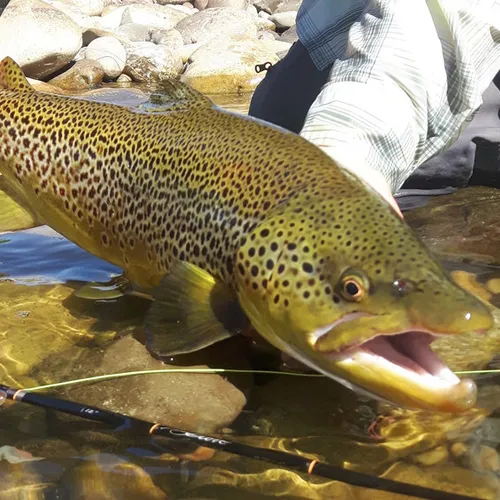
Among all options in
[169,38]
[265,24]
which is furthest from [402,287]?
[265,24]

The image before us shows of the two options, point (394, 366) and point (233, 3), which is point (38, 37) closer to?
point (233, 3)

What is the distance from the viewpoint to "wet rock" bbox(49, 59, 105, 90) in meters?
15.2

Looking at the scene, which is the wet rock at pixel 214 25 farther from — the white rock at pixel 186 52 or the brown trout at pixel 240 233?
the brown trout at pixel 240 233

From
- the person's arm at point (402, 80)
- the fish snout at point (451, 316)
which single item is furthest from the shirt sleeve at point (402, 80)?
the fish snout at point (451, 316)

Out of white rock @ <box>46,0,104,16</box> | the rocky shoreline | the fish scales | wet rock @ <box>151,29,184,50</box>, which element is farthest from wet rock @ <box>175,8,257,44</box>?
the fish scales

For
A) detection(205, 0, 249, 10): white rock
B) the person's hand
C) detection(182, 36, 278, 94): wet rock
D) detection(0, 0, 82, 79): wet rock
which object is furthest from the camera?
detection(205, 0, 249, 10): white rock

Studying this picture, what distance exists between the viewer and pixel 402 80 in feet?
9.23

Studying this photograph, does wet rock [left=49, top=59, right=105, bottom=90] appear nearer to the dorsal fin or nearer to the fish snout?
the dorsal fin

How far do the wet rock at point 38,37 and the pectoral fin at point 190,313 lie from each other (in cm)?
1337

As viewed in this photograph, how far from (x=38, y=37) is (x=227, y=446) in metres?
14.5

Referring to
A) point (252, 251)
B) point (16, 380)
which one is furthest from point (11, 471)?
point (252, 251)

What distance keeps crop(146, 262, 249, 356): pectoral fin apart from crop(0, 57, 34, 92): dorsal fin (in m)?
→ 1.42

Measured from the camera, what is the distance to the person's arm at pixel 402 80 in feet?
8.90

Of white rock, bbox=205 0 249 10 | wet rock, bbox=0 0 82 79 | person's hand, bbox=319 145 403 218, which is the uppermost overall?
person's hand, bbox=319 145 403 218
